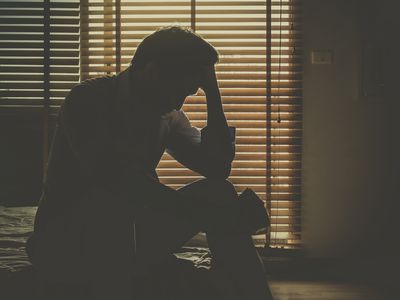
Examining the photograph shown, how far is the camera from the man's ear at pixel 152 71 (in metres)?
1.65

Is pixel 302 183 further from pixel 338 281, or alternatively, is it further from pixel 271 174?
pixel 338 281

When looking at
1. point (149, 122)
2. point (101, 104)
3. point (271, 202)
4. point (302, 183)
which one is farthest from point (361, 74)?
point (101, 104)

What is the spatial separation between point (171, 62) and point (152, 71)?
0.07 meters

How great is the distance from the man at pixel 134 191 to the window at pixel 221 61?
55.8 inches

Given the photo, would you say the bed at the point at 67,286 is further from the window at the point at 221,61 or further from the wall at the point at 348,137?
the wall at the point at 348,137

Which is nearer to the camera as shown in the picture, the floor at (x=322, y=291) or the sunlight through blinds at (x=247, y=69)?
the floor at (x=322, y=291)

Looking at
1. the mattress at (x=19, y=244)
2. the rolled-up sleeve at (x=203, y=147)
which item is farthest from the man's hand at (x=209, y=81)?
the mattress at (x=19, y=244)

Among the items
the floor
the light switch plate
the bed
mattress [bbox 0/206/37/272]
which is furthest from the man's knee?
the light switch plate

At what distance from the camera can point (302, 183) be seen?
3326 mm

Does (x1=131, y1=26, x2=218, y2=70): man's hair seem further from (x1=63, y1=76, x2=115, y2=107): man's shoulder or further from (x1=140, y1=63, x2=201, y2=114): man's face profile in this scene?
(x1=63, y1=76, x2=115, y2=107): man's shoulder

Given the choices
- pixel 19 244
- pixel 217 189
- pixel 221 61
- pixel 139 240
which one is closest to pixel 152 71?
pixel 217 189

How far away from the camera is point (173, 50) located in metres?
1.64

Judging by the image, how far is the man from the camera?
4.64ft

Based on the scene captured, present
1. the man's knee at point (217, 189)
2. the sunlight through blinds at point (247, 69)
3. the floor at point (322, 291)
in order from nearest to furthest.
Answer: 1. the man's knee at point (217, 189)
2. the floor at point (322, 291)
3. the sunlight through blinds at point (247, 69)
